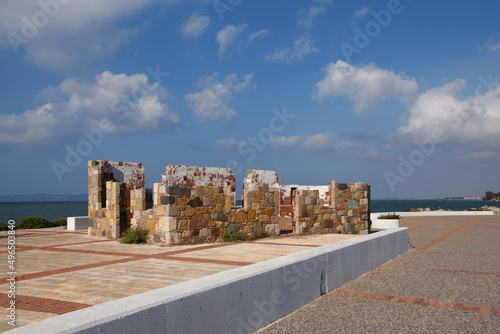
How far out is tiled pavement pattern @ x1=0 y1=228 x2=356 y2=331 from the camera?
473 centimetres

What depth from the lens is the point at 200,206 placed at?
10820mm

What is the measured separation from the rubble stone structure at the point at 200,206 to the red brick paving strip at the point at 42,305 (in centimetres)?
535

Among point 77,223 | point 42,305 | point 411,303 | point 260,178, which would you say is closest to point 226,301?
point 42,305

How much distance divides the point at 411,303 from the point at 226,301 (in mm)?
3106

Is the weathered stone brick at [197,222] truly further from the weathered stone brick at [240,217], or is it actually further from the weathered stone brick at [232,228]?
the weathered stone brick at [240,217]

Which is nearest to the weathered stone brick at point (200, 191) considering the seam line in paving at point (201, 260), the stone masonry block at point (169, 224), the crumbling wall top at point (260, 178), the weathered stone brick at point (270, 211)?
the stone masonry block at point (169, 224)

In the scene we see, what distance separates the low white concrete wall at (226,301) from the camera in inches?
120

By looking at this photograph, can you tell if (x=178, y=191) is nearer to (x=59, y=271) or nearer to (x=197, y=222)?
(x=197, y=222)

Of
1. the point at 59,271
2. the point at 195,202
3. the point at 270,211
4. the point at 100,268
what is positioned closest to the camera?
the point at 59,271

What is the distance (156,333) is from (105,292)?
79.7 inches

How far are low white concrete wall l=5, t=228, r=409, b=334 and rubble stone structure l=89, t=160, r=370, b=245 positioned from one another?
14.5 feet

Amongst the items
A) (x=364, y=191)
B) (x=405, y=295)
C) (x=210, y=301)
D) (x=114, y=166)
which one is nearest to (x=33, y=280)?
(x=210, y=301)

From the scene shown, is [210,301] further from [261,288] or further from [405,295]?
[405,295]

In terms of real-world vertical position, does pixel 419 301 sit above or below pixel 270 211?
below
